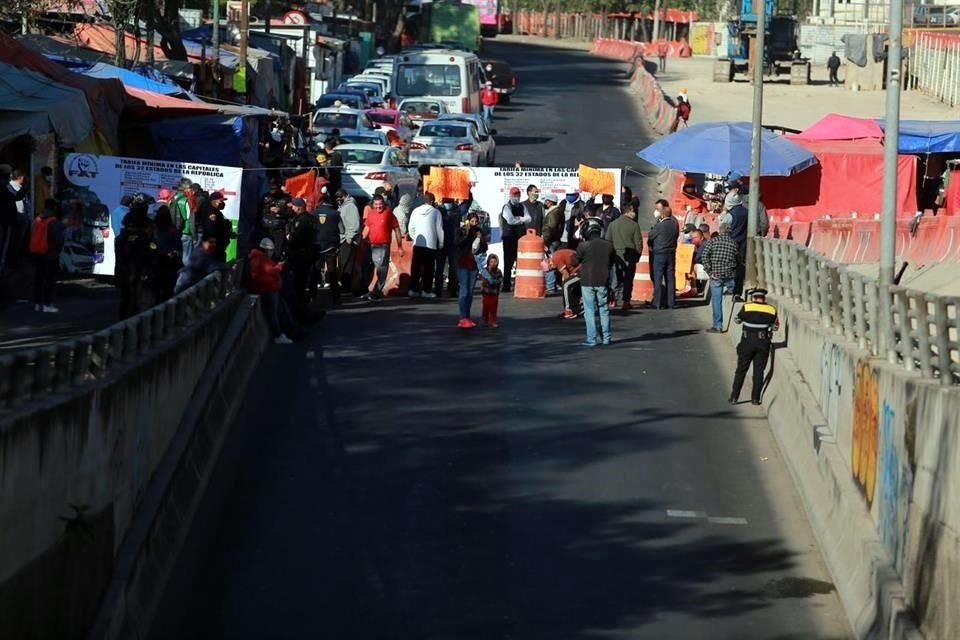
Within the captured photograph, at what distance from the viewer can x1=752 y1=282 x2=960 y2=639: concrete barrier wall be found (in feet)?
36.5

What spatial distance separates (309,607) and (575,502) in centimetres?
366

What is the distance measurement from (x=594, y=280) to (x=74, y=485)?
13.1 m

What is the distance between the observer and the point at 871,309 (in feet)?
50.1

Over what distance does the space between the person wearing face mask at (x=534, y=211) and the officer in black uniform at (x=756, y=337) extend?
29.9 ft

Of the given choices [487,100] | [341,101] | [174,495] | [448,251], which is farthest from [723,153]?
[487,100]

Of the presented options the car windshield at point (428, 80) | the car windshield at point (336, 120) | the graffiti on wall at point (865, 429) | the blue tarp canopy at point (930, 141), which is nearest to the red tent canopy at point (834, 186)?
the blue tarp canopy at point (930, 141)

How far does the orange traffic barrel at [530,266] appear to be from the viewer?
90.7 ft

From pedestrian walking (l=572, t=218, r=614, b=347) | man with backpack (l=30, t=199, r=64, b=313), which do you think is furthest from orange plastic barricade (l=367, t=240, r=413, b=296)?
man with backpack (l=30, t=199, r=64, b=313)

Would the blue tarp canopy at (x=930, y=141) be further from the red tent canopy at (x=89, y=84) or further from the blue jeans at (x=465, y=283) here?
the red tent canopy at (x=89, y=84)

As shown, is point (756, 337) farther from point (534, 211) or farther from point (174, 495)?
point (534, 211)

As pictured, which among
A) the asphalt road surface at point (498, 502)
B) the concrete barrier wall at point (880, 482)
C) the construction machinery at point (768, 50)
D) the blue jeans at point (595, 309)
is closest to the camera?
the concrete barrier wall at point (880, 482)

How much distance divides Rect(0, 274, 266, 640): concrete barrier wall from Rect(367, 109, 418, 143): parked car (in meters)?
32.8

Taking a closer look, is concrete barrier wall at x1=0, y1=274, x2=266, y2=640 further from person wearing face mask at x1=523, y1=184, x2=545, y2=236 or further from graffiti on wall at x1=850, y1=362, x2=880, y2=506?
person wearing face mask at x1=523, y1=184, x2=545, y2=236

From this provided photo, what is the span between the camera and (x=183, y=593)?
13.5 m
